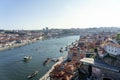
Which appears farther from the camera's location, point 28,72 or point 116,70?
point 28,72

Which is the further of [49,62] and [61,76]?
[49,62]

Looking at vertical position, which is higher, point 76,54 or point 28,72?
point 76,54

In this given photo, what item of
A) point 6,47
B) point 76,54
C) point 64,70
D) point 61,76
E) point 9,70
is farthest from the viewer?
point 6,47

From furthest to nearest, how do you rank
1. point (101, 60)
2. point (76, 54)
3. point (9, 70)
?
point (76, 54) < point (9, 70) < point (101, 60)

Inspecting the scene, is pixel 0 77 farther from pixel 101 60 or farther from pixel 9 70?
pixel 101 60

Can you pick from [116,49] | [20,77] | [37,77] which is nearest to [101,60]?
[116,49]

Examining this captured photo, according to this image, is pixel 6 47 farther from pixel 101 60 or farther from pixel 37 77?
pixel 101 60

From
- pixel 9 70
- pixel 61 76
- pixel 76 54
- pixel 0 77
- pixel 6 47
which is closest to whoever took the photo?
pixel 61 76

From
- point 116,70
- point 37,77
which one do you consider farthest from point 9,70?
point 116,70

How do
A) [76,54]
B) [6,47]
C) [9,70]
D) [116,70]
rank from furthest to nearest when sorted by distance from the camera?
[6,47], [76,54], [9,70], [116,70]
